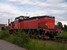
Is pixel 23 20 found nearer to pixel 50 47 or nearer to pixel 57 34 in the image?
pixel 57 34

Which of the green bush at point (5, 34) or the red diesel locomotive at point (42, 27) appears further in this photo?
the red diesel locomotive at point (42, 27)

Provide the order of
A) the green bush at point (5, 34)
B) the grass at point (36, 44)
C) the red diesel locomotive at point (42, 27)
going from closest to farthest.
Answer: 1. the grass at point (36, 44)
2. the green bush at point (5, 34)
3. the red diesel locomotive at point (42, 27)

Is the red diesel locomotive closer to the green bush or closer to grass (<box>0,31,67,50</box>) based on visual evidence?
the green bush

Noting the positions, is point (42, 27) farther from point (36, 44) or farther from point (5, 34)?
point (36, 44)

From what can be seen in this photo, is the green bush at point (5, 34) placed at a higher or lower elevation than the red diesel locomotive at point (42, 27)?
lower

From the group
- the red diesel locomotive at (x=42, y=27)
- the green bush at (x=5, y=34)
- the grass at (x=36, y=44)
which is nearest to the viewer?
the grass at (x=36, y=44)

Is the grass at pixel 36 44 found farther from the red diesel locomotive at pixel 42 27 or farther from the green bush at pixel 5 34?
the red diesel locomotive at pixel 42 27

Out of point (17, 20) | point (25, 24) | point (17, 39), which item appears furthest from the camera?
point (17, 20)

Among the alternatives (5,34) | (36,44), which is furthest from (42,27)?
(36,44)

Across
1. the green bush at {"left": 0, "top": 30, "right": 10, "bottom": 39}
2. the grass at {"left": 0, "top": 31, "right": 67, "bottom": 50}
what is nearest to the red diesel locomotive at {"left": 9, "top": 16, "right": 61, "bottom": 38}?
the green bush at {"left": 0, "top": 30, "right": 10, "bottom": 39}

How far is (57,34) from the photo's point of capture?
1173 inches

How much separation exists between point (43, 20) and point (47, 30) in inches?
90.8

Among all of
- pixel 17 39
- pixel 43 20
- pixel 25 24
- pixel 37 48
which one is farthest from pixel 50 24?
pixel 37 48

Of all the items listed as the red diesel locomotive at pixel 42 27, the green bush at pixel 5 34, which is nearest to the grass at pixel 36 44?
the green bush at pixel 5 34
